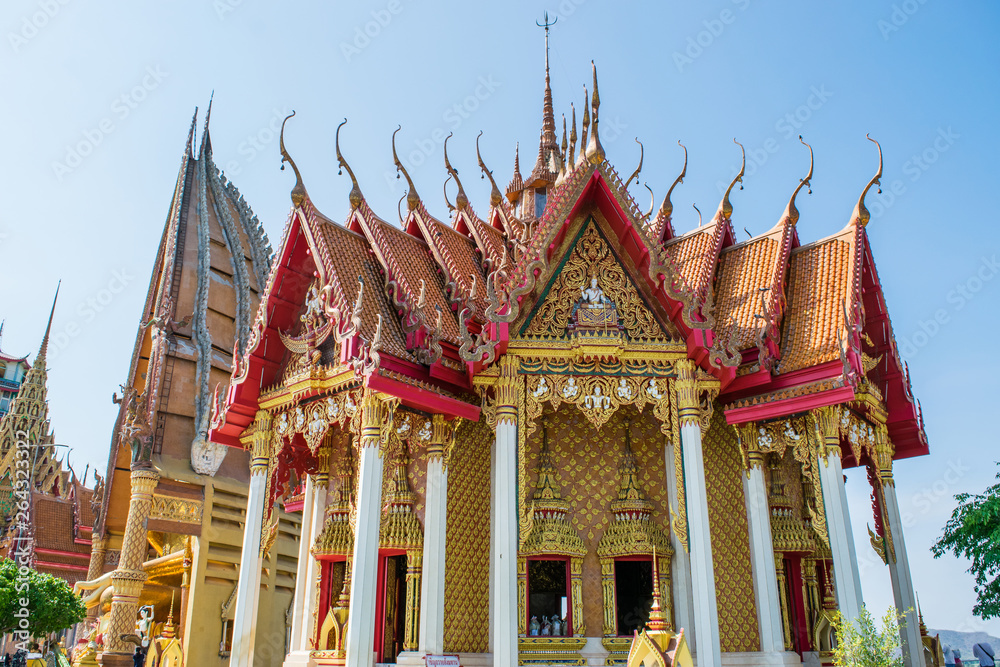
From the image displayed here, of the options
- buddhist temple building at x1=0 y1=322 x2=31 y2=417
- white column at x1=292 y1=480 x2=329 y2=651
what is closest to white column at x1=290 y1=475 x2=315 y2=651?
white column at x1=292 y1=480 x2=329 y2=651

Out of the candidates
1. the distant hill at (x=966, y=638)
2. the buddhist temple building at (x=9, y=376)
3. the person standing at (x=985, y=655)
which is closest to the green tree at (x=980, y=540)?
the person standing at (x=985, y=655)

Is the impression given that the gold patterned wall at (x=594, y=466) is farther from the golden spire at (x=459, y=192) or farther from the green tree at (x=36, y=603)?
the green tree at (x=36, y=603)

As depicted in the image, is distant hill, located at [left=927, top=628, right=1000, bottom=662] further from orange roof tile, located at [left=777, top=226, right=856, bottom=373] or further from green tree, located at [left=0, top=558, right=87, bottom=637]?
green tree, located at [left=0, top=558, right=87, bottom=637]

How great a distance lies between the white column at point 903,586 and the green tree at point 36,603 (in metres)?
16.7

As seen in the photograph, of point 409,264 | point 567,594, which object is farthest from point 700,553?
point 409,264

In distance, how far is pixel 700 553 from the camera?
10500 mm

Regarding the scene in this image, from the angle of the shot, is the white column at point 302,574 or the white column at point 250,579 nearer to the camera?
the white column at point 250,579

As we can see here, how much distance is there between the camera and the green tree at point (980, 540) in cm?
1448

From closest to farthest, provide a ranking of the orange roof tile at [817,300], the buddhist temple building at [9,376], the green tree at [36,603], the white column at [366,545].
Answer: the white column at [366,545], the orange roof tile at [817,300], the green tree at [36,603], the buddhist temple building at [9,376]

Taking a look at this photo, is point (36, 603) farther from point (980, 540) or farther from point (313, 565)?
point (980, 540)

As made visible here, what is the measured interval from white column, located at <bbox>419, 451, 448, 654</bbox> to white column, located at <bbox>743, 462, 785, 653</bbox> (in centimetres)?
454

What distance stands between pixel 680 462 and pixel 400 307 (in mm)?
4755

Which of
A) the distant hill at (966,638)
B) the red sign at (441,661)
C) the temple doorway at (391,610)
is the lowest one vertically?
the distant hill at (966,638)

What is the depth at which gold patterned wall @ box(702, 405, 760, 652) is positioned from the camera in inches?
452
